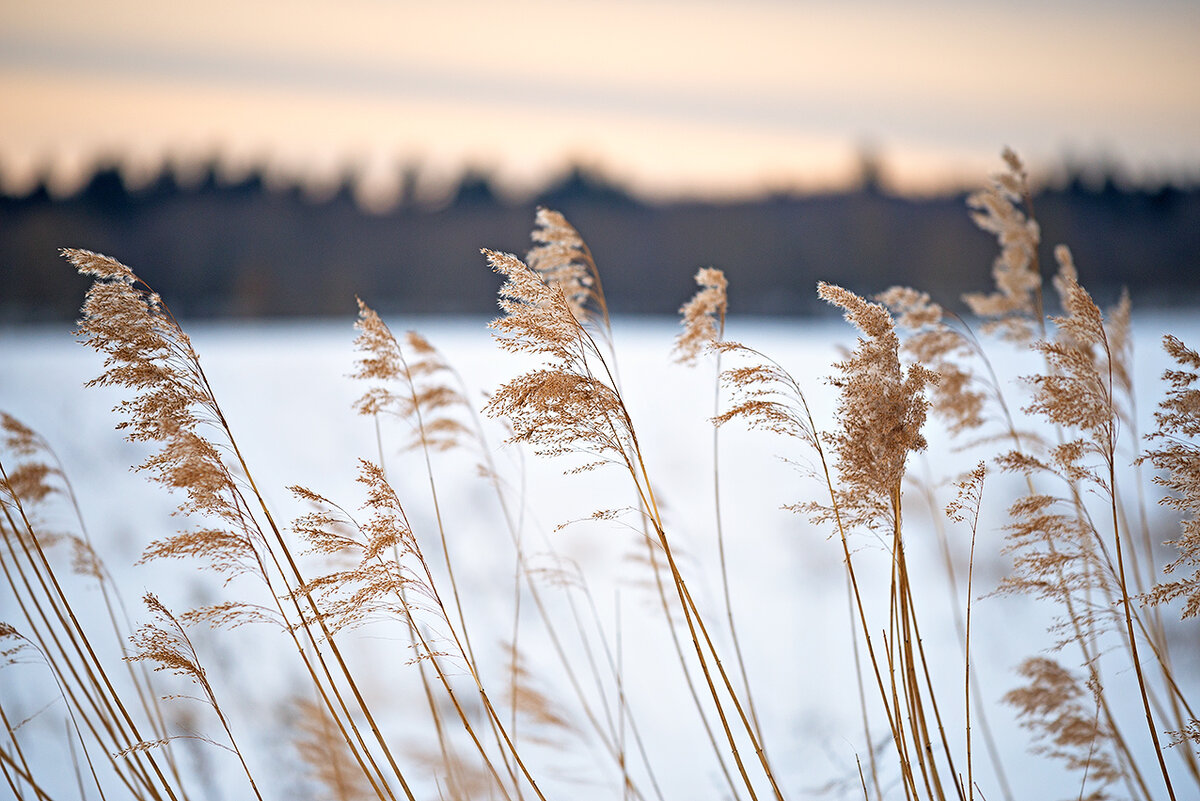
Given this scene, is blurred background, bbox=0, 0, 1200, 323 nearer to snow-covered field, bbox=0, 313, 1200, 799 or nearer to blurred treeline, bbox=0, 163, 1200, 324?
blurred treeline, bbox=0, 163, 1200, 324

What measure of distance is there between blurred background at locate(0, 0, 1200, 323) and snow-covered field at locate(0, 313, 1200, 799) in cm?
256

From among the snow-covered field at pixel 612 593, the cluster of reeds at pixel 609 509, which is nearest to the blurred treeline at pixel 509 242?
the snow-covered field at pixel 612 593

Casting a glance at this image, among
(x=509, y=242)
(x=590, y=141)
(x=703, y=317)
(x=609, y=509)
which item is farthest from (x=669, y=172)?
(x=609, y=509)

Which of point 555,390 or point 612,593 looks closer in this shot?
point 555,390

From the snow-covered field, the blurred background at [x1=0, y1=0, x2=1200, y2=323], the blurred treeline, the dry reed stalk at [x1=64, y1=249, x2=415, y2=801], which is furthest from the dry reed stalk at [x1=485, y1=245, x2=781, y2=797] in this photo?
the blurred treeline

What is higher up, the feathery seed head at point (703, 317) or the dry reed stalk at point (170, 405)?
the feathery seed head at point (703, 317)

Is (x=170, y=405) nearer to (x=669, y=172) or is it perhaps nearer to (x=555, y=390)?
(x=555, y=390)

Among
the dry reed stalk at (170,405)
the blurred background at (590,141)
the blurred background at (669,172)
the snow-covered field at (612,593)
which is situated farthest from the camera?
the blurred background at (590,141)

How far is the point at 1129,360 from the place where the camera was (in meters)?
2.78

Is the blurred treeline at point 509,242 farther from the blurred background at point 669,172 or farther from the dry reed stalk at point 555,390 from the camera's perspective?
the dry reed stalk at point 555,390

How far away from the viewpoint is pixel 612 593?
534cm

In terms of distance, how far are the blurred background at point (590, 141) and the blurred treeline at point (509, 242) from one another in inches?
5.2

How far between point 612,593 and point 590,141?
113 feet

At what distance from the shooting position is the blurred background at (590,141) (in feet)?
21.6
